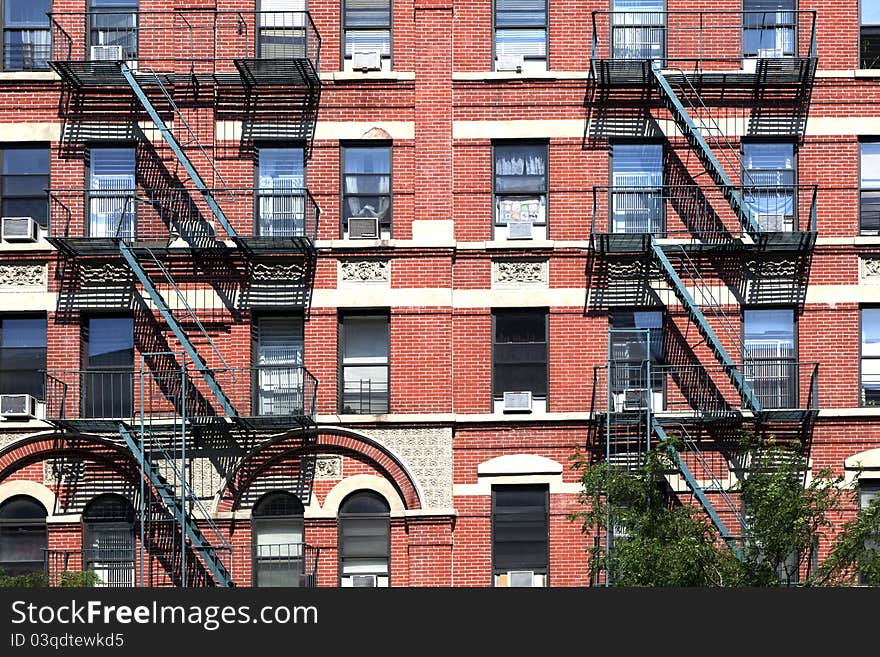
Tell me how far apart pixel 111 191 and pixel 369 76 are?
17.5 ft

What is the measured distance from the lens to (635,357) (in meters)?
29.6

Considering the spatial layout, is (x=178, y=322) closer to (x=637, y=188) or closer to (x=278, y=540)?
(x=278, y=540)

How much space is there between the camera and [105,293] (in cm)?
2966

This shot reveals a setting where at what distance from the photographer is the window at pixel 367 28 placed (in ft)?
99.6

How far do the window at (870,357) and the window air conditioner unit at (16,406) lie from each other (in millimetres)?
15290

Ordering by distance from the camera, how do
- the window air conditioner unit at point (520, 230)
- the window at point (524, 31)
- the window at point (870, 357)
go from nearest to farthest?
1. the window at point (870, 357)
2. the window air conditioner unit at point (520, 230)
3. the window at point (524, 31)

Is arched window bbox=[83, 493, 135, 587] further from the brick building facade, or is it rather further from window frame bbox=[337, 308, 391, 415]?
window frame bbox=[337, 308, 391, 415]

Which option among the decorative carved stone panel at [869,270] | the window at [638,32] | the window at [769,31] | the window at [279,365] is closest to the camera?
the window at [279,365]

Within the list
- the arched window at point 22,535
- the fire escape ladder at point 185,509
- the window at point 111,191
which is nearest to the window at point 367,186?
the window at point 111,191

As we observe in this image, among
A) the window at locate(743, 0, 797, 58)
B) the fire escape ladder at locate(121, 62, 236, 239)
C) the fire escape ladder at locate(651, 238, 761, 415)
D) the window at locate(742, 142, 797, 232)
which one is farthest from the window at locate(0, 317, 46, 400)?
the window at locate(743, 0, 797, 58)

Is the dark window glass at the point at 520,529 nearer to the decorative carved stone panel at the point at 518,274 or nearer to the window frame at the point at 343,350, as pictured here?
the window frame at the point at 343,350

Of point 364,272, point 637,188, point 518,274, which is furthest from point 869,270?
point 364,272

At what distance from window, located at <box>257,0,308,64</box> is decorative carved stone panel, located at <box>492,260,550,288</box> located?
5457 millimetres

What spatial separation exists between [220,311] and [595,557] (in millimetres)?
8294
